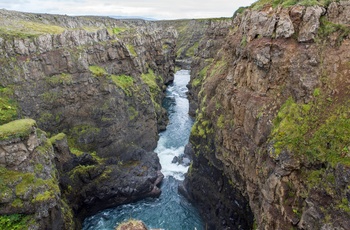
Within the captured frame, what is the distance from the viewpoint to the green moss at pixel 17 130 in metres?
24.8

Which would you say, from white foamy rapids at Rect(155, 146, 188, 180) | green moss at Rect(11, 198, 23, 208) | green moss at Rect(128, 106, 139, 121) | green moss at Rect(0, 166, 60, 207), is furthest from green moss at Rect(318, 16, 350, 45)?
green moss at Rect(128, 106, 139, 121)

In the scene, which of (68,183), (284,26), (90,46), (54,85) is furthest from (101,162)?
(284,26)

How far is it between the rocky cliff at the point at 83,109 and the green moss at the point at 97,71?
15 centimetres

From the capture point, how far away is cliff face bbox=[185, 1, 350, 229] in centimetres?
1680

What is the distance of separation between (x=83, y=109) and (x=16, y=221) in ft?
61.4

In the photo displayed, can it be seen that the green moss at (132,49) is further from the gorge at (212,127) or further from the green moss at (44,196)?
the green moss at (44,196)

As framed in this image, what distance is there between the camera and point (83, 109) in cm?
4006

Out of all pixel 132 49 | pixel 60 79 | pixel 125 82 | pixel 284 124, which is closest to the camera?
pixel 284 124

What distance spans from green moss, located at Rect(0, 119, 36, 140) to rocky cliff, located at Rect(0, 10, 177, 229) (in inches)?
137

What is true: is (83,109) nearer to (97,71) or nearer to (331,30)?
(97,71)

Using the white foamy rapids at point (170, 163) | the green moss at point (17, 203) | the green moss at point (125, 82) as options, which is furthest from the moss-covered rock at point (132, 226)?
the green moss at point (125, 82)

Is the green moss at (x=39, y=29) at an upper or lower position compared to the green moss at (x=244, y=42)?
lower

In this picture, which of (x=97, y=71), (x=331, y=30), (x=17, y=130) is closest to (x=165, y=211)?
(x=17, y=130)

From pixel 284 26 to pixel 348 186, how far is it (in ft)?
43.2
